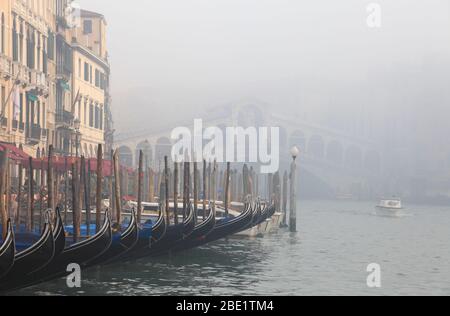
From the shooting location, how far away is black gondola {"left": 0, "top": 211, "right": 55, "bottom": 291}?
476 inches

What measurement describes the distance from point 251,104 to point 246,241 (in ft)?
156

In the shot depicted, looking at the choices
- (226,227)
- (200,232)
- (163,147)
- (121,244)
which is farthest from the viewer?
(163,147)

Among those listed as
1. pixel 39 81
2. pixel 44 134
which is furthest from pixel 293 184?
pixel 39 81

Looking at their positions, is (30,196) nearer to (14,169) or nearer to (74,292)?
(74,292)

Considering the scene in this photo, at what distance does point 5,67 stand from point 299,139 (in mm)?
50697

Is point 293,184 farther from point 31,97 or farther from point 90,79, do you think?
point 90,79

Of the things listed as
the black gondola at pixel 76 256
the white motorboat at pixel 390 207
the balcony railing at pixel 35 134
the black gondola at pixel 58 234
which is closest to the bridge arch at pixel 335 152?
the white motorboat at pixel 390 207

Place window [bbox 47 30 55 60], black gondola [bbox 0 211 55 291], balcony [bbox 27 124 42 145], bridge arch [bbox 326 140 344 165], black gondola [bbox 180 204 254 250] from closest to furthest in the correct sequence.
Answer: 1. black gondola [bbox 0 211 55 291]
2. black gondola [bbox 180 204 254 250]
3. balcony [bbox 27 124 42 145]
4. window [bbox 47 30 55 60]
5. bridge arch [bbox 326 140 344 165]

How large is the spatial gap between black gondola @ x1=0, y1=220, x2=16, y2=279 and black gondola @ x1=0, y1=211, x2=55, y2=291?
0.12 meters

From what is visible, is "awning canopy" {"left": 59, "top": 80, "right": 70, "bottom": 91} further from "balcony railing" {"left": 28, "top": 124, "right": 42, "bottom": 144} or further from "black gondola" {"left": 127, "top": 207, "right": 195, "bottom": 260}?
"black gondola" {"left": 127, "top": 207, "right": 195, "bottom": 260}

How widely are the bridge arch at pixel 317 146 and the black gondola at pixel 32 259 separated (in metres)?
59.2

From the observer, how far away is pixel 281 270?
1900cm

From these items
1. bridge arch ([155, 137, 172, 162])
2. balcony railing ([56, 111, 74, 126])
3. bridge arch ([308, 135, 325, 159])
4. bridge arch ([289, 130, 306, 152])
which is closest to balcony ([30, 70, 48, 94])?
balcony railing ([56, 111, 74, 126])

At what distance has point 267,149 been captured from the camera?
73125 millimetres
